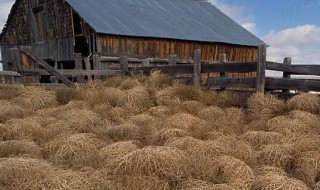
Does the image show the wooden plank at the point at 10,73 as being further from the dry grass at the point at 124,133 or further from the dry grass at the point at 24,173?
Result: the dry grass at the point at 24,173

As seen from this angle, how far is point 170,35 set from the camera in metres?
20.7

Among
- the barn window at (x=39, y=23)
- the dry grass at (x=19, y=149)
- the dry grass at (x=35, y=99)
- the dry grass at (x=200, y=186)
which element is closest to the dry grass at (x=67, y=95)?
the dry grass at (x=35, y=99)

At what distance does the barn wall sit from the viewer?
19.7m

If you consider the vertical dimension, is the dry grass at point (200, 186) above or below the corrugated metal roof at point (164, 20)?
below

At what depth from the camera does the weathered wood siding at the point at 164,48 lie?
18188 mm

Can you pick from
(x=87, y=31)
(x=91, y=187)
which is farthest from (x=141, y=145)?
(x=87, y=31)

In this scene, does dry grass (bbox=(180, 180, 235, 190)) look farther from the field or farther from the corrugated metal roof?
the corrugated metal roof

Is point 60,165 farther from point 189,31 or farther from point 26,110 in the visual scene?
point 189,31

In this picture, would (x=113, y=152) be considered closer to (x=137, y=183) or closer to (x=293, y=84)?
(x=137, y=183)

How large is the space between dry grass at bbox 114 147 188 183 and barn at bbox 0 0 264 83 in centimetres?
1350

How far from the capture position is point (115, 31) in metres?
18.0

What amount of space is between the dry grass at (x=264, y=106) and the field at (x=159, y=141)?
0.07ft

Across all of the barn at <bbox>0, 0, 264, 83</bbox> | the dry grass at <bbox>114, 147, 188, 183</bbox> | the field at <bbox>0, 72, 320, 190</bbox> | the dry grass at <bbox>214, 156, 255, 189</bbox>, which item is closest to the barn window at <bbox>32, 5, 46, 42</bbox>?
the barn at <bbox>0, 0, 264, 83</bbox>

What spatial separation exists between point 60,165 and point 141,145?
1446 millimetres
